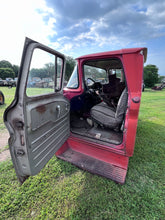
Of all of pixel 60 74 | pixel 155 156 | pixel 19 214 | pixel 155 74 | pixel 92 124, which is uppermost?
pixel 155 74

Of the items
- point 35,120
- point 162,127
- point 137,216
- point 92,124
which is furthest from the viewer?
point 162,127

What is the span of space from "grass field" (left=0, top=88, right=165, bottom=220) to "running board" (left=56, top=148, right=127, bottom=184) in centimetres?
8

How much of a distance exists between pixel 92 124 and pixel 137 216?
5.33 feet

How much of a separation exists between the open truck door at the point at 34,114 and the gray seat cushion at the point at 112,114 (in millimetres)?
833

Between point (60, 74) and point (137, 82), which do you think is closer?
point (137, 82)

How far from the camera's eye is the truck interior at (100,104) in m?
1.99

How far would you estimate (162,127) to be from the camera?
3.78 m

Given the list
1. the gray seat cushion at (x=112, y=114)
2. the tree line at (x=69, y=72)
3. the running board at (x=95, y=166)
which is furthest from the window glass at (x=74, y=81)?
the running board at (x=95, y=166)

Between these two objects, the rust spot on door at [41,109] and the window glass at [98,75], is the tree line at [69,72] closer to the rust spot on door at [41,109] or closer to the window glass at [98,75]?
the rust spot on door at [41,109]

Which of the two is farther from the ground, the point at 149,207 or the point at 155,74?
the point at 155,74

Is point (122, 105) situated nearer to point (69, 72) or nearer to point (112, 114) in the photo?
point (112, 114)

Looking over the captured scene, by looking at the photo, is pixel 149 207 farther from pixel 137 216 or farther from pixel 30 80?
pixel 30 80

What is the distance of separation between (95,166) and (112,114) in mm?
982

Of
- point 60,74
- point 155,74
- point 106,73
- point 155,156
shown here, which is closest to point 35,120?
point 60,74
